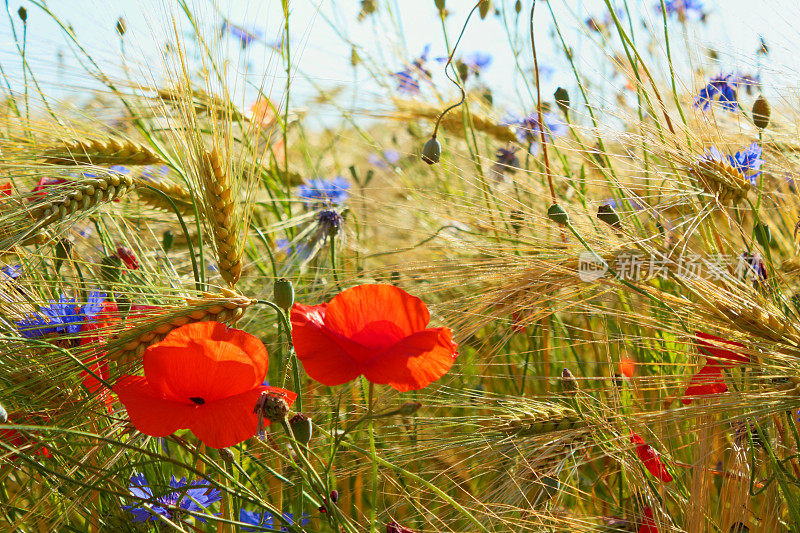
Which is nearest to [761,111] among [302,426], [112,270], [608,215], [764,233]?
[764,233]

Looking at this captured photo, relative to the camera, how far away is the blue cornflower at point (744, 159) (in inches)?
32.0

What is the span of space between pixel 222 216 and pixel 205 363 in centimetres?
26

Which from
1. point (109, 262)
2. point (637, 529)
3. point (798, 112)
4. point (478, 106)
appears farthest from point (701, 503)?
point (478, 106)

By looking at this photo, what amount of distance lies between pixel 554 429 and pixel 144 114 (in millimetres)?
806

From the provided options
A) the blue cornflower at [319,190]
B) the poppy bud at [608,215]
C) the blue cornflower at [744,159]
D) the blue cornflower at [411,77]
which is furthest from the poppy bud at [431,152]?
the blue cornflower at [411,77]

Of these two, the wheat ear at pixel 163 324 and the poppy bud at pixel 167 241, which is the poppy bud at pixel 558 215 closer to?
the wheat ear at pixel 163 324

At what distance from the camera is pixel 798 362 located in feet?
2.01

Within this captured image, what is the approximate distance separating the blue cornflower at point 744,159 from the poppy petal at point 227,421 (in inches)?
22.3

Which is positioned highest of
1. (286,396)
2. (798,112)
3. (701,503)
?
(798,112)

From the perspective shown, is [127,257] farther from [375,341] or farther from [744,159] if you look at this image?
[744,159]

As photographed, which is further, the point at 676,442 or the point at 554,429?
the point at 676,442

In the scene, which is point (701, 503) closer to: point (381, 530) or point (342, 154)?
point (381, 530)

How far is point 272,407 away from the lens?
1.80ft

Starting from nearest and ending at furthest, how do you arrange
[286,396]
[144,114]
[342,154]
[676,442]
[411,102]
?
1. [286,396]
2. [676,442]
3. [144,114]
4. [411,102]
5. [342,154]
